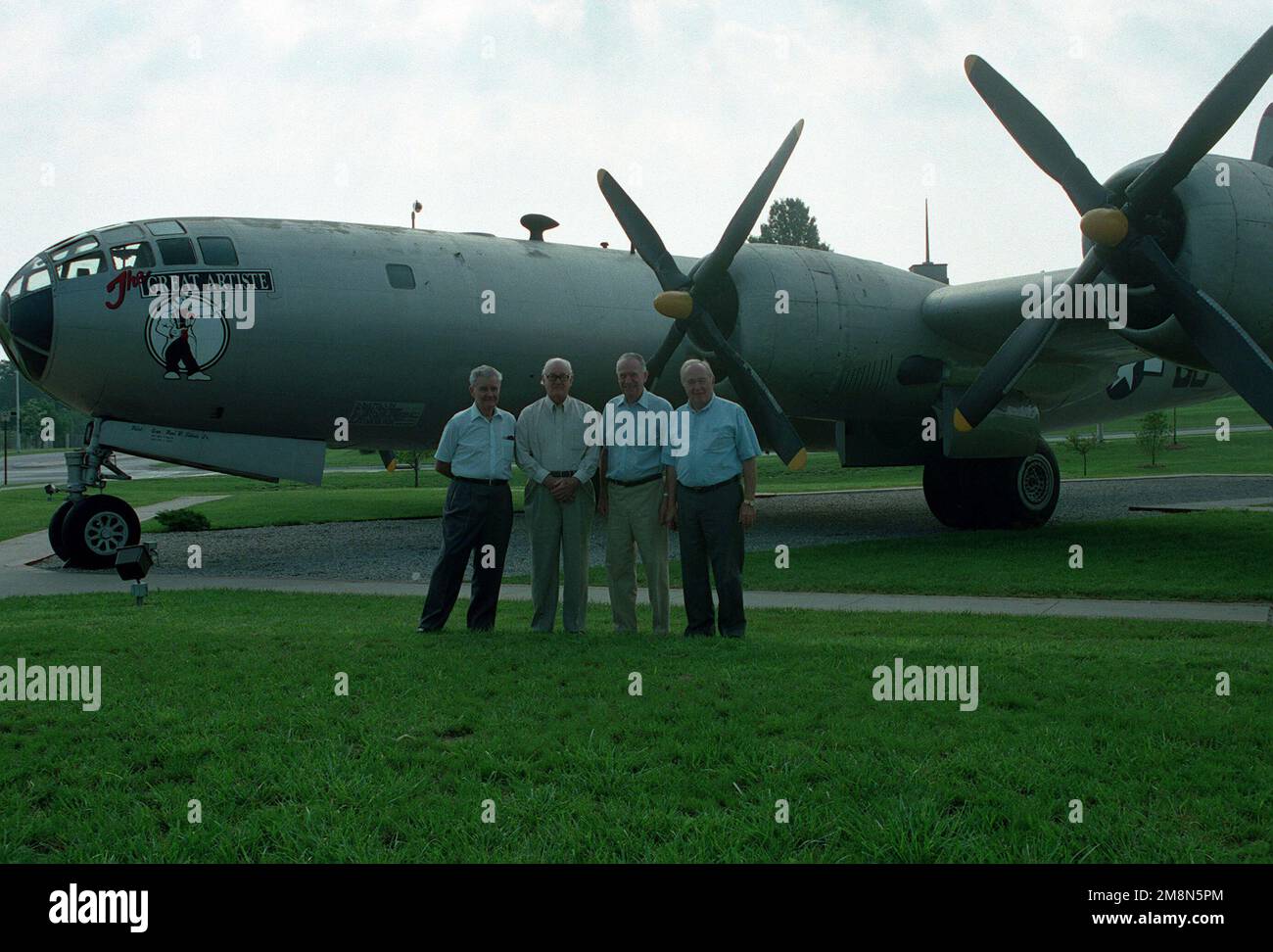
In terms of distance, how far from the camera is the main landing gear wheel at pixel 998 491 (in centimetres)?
1717

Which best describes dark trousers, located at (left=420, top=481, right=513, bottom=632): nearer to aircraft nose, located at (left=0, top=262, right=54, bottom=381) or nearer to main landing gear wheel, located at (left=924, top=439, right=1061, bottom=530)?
aircraft nose, located at (left=0, top=262, right=54, bottom=381)

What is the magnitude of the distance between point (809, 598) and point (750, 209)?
5.09 m

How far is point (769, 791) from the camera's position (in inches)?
170

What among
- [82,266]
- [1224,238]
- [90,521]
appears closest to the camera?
[1224,238]

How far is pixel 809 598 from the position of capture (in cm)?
1078

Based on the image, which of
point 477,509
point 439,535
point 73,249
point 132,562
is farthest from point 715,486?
point 439,535

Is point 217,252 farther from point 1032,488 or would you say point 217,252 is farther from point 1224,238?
point 1032,488

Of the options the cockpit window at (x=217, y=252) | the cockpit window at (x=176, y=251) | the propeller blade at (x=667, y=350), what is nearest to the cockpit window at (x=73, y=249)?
the cockpit window at (x=176, y=251)

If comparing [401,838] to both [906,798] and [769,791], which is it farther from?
[906,798]

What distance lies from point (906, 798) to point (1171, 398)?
1890 cm

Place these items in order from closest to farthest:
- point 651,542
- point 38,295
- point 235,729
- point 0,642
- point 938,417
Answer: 1. point 235,729
2. point 0,642
3. point 651,542
4. point 38,295
5. point 938,417

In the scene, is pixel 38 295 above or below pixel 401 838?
above
